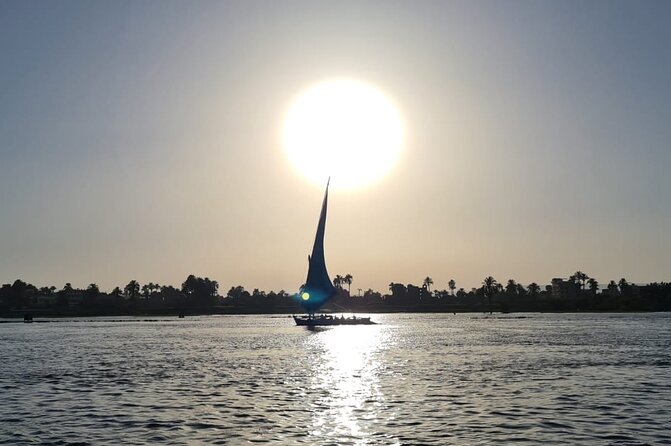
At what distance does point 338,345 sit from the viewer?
104312 mm

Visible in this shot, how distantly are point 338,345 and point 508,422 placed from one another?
71307mm

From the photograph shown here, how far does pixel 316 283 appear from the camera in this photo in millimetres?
156000

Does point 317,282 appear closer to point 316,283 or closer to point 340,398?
point 316,283

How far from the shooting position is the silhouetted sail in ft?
513

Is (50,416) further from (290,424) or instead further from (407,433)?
(407,433)

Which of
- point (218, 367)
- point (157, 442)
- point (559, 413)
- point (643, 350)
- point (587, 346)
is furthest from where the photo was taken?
point (587, 346)

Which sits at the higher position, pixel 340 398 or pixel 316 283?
pixel 316 283

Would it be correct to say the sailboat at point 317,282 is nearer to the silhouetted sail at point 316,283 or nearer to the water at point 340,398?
the silhouetted sail at point 316,283

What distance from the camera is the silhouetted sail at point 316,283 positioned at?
156250 millimetres

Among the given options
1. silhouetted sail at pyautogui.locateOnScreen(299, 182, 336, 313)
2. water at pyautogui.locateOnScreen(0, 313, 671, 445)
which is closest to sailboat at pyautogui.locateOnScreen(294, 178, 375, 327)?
silhouetted sail at pyautogui.locateOnScreen(299, 182, 336, 313)

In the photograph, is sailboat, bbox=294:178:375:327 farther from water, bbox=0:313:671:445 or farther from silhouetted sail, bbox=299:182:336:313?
water, bbox=0:313:671:445

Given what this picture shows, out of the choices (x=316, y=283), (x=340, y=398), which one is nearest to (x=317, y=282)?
(x=316, y=283)

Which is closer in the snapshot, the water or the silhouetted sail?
the water

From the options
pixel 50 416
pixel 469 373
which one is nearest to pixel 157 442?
pixel 50 416
